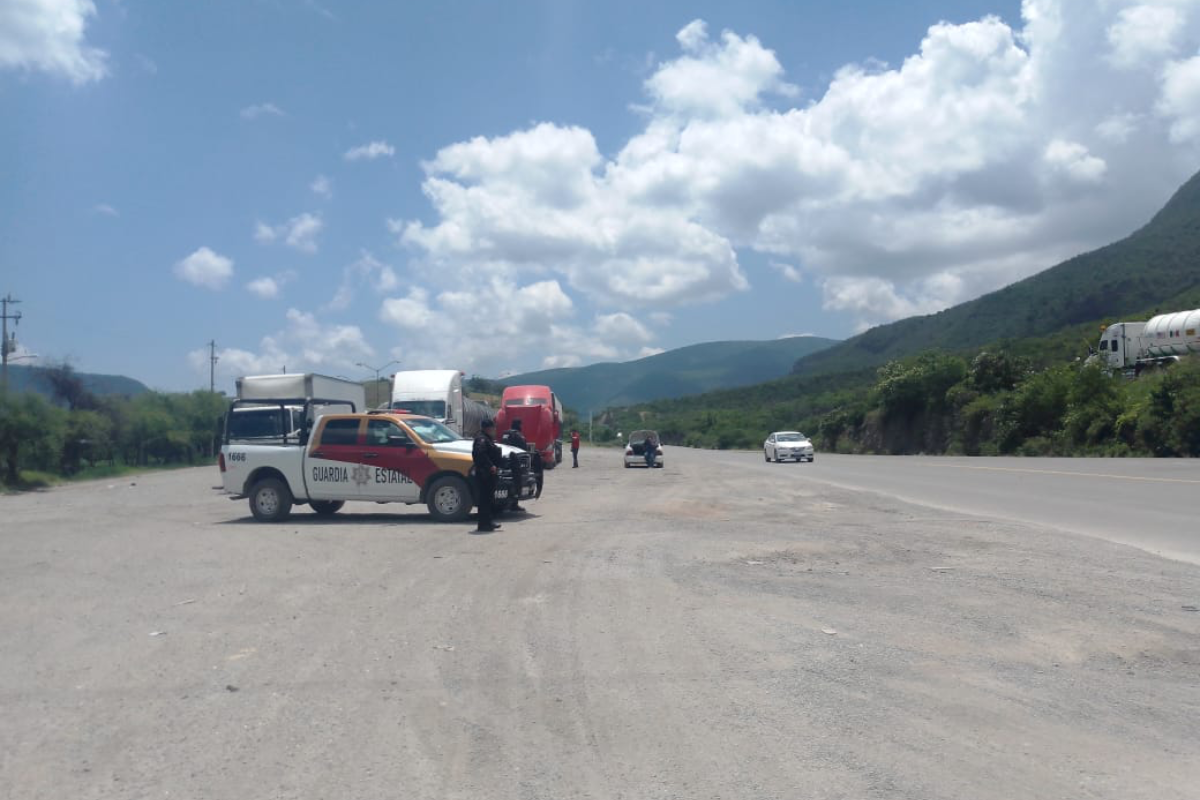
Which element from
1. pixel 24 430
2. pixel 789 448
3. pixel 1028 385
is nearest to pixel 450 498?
pixel 789 448

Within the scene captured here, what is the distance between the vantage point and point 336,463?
17.6m

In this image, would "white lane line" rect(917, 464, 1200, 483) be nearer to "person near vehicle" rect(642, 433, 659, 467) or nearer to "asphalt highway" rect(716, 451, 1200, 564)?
"asphalt highway" rect(716, 451, 1200, 564)

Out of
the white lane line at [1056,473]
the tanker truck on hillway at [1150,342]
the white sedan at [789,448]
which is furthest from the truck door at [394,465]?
the tanker truck on hillway at [1150,342]

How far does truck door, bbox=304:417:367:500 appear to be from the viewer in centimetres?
1744

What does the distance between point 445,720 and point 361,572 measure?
231 inches

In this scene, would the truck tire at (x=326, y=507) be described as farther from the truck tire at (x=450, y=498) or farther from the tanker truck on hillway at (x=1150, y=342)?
the tanker truck on hillway at (x=1150, y=342)

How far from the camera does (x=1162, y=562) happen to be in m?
11.4

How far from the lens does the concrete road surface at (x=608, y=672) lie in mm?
5250

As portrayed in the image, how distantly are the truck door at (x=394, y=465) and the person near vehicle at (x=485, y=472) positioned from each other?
1.41 m

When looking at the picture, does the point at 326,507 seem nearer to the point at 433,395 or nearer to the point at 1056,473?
the point at 433,395

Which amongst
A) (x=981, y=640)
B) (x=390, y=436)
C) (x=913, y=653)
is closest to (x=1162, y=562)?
(x=981, y=640)

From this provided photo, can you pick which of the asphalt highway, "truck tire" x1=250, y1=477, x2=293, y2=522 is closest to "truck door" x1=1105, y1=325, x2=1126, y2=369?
the asphalt highway

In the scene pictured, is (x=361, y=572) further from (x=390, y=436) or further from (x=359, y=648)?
(x=390, y=436)

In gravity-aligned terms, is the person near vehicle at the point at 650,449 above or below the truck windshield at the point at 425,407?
below
